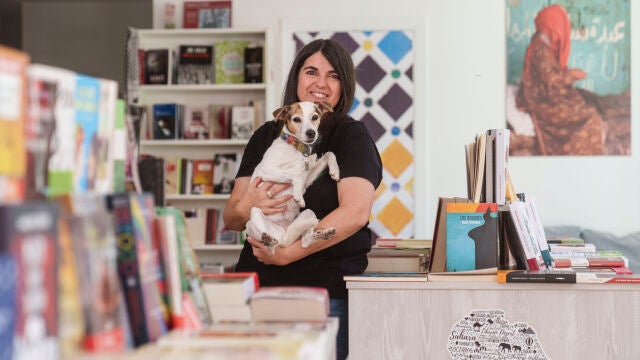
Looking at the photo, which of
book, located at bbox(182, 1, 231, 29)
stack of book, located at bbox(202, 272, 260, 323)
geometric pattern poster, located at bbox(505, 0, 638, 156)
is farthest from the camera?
book, located at bbox(182, 1, 231, 29)

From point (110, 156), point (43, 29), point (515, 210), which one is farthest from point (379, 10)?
point (110, 156)

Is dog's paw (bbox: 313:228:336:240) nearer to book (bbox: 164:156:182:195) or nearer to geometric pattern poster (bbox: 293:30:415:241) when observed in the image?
geometric pattern poster (bbox: 293:30:415:241)

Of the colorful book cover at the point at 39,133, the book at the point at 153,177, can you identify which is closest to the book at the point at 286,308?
the book at the point at 153,177

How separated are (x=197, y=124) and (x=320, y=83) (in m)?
2.82

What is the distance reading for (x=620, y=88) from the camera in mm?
5051

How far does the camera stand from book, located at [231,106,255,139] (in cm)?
510

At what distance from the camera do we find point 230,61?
5.19 metres

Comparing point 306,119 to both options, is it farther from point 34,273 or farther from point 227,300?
point 34,273

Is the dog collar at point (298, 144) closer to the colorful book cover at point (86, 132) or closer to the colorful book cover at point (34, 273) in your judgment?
the colorful book cover at point (86, 132)

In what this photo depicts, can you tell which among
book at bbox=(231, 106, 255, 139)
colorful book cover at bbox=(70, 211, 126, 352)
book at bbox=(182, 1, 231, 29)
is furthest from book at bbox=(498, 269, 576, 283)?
book at bbox=(182, 1, 231, 29)

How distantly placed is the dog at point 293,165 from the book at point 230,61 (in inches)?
108

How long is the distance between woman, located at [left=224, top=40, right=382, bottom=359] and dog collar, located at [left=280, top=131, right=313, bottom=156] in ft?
0.12

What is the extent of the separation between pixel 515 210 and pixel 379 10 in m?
2.98

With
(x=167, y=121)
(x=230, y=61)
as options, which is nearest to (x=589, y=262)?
(x=230, y=61)
